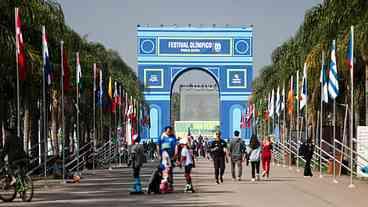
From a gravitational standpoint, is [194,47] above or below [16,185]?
above

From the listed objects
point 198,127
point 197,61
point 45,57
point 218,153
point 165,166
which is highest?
point 197,61

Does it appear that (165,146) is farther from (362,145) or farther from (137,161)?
(362,145)

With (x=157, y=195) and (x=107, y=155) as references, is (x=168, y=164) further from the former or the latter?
(x=107, y=155)

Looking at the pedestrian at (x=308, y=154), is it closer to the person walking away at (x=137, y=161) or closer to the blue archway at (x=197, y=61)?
the person walking away at (x=137, y=161)

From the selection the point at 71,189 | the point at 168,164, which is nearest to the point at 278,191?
the point at 168,164

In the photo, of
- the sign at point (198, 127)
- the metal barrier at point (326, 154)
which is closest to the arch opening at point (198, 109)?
the sign at point (198, 127)

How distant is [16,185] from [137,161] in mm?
4065

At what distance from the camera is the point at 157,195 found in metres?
20.9

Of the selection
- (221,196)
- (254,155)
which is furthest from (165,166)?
(254,155)

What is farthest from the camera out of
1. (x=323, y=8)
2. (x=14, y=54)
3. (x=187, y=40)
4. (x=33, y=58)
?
(x=187, y=40)

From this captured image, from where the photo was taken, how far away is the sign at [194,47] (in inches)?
4196

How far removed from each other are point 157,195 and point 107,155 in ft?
90.9

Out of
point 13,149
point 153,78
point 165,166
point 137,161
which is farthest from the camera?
point 153,78

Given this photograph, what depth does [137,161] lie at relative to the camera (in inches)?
851
